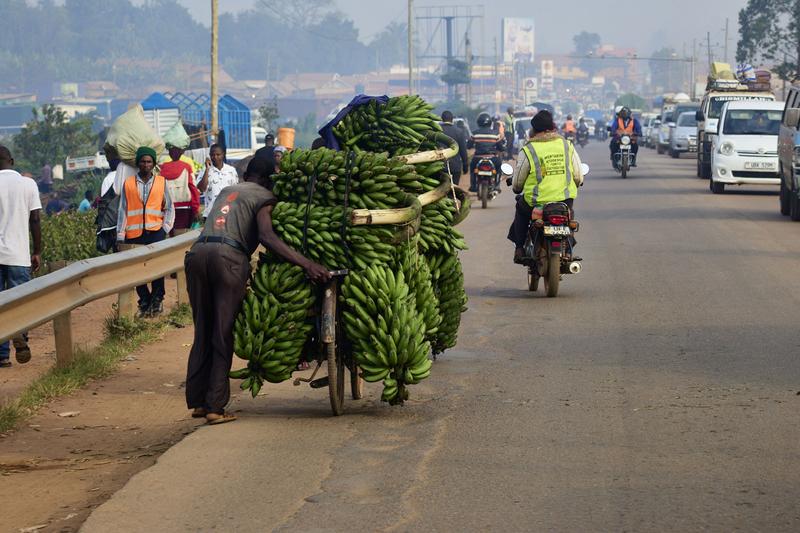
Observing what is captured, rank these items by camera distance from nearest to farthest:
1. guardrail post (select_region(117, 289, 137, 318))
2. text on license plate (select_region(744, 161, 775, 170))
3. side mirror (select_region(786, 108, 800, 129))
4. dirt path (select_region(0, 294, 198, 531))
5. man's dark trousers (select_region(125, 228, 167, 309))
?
dirt path (select_region(0, 294, 198, 531))
guardrail post (select_region(117, 289, 137, 318))
man's dark trousers (select_region(125, 228, 167, 309))
side mirror (select_region(786, 108, 800, 129))
text on license plate (select_region(744, 161, 775, 170))

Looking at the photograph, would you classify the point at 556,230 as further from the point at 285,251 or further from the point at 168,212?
the point at 285,251

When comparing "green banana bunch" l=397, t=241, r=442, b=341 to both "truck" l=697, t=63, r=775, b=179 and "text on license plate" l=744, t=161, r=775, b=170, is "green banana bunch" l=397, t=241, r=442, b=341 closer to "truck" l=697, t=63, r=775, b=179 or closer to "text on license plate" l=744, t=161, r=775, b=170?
"text on license plate" l=744, t=161, r=775, b=170

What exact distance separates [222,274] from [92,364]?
2.88m

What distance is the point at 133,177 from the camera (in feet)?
42.9

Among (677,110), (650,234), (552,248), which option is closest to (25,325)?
(552,248)

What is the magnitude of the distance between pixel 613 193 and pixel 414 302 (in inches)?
932

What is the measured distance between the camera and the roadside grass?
900cm

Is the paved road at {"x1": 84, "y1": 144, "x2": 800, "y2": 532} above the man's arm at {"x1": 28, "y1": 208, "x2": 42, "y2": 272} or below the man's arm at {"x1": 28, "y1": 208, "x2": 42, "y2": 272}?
below

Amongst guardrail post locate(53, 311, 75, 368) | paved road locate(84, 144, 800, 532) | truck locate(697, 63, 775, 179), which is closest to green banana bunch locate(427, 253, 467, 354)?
paved road locate(84, 144, 800, 532)

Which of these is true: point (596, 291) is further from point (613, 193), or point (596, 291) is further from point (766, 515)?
point (613, 193)

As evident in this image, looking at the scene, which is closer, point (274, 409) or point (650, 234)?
point (274, 409)

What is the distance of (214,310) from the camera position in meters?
8.09

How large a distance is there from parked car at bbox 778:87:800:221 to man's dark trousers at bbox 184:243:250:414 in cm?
1542

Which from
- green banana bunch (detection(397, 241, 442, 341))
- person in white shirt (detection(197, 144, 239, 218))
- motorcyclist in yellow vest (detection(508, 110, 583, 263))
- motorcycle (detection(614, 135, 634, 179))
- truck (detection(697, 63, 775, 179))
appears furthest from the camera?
truck (detection(697, 63, 775, 179))
